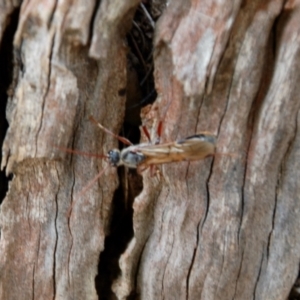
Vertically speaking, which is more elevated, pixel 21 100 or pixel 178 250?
pixel 21 100

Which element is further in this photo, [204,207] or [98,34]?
[204,207]

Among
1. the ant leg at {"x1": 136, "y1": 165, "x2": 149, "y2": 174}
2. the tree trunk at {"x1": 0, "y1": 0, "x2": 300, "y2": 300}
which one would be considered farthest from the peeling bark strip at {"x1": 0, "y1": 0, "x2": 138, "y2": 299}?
the ant leg at {"x1": 136, "y1": 165, "x2": 149, "y2": 174}

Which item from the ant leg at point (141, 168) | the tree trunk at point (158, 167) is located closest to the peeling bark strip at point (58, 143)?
the tree trunk at point (158, 167)

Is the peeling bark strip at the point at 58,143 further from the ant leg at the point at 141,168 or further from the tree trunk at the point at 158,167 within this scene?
the ant leg at the point at 141,168

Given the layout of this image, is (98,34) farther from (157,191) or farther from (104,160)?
(157,191)

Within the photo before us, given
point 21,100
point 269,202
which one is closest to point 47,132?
point 21,100

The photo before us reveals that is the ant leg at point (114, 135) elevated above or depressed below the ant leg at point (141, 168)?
above

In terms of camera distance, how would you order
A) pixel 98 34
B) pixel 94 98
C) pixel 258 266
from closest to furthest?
pixel 98 34 → pixel 94 98 → pixel 258 266
